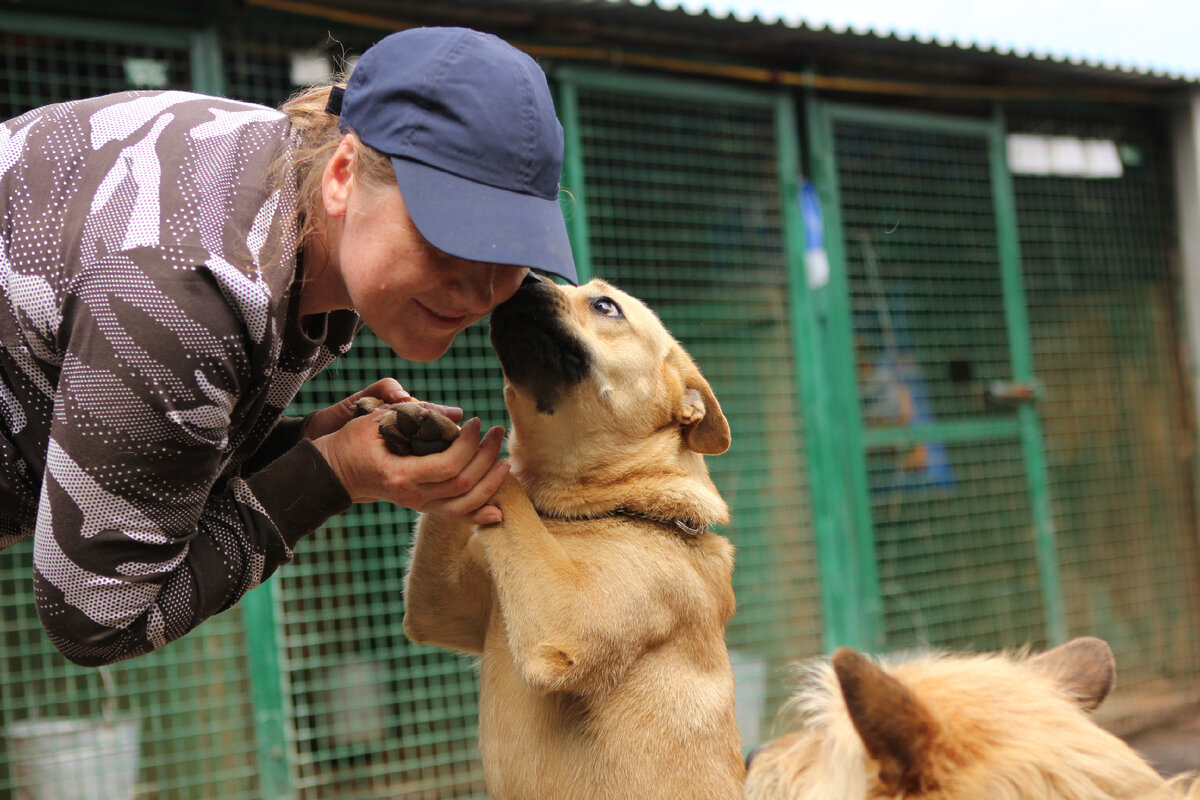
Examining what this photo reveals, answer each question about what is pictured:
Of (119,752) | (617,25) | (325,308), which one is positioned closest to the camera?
(325,308)

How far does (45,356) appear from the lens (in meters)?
1.61

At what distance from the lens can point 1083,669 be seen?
1.88m

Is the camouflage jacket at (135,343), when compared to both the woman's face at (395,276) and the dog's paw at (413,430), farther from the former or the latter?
the dog's paw at (413,430)

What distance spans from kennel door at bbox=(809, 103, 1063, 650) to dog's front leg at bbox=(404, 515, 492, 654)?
4.09m

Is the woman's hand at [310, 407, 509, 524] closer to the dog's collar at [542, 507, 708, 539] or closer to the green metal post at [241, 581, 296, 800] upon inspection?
the dog's collar at [542, 507, 708, 539]

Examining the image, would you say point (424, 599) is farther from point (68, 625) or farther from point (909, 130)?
point (909, 130)

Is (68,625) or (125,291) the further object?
(68,625)

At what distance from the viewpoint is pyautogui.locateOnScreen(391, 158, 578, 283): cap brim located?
1578 mm

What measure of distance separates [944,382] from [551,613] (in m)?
4.97

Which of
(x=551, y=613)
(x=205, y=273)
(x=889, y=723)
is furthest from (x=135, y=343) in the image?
(x=889, y=723)

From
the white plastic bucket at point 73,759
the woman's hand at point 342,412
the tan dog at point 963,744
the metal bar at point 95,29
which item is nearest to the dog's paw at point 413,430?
the woman's hand at point 342,412

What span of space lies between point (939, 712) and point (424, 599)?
1.36 m

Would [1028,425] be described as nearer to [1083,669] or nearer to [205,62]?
[1083,669]

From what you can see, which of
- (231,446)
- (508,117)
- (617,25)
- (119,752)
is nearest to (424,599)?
(231,446)
